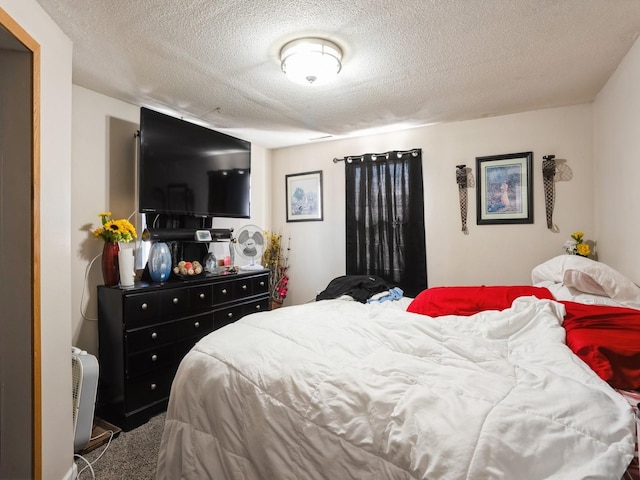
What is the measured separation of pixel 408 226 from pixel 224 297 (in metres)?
2.02

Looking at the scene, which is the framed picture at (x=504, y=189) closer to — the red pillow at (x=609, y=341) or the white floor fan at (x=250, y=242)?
the red pillow at (x=609, y=341)

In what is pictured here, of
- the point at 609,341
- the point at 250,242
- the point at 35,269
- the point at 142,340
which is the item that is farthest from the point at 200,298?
the point at 609,341

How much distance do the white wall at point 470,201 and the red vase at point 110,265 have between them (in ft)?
7.24

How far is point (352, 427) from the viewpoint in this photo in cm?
100

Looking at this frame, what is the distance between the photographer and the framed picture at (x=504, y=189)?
10.2 ft

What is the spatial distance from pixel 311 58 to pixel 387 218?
80.8 inches

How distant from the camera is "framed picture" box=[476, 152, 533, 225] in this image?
3.11 metres

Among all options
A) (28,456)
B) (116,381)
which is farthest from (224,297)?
(28,456)

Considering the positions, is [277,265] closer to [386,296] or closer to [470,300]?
[386,296]

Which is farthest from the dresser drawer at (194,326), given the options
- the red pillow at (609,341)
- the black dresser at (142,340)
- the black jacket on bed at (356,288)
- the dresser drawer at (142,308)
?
the red pillow at (609,341)

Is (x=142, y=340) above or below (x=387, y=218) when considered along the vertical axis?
below

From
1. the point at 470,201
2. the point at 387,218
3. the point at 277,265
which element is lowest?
the point at 277,265

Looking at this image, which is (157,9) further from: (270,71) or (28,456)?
(28,456)

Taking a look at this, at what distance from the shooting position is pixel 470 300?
211 centimetres
